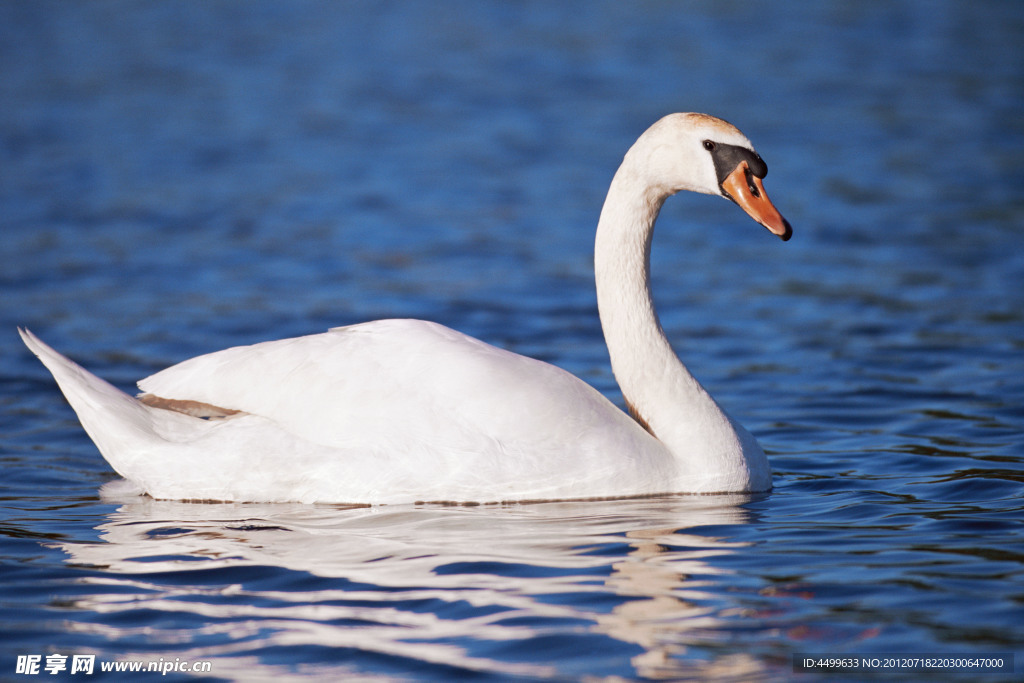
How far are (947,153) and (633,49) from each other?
27.6 ft

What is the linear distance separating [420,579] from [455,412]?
107 centimetres

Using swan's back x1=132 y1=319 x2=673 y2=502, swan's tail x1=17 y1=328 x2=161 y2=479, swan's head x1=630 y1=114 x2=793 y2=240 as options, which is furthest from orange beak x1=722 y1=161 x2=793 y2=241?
swan's tail x1=17 y1=328 x2=161 y2=479

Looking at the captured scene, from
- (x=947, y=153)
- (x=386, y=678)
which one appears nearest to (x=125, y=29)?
(x=947, y=153)

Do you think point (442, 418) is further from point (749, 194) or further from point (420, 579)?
point (749, 194)

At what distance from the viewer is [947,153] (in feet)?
55.3

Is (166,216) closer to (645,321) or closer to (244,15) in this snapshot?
(645,321)

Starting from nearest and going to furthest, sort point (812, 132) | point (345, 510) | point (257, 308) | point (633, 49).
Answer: point (345, 510), point (257, 308), point (812, 132), point (633, 49)

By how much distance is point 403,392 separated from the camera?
635 centimetres

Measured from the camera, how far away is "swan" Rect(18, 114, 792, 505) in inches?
248

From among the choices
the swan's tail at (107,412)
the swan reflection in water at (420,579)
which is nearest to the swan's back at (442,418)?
the swan reflection in water at (420,579)

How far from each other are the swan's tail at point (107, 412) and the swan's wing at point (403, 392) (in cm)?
21

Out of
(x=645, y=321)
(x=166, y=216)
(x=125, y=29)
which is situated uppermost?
(x=125, y=29)

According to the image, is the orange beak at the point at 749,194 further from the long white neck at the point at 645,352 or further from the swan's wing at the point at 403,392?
the swan's wing at the point at 403,392

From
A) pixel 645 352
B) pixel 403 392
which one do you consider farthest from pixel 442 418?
pixel 645 352
